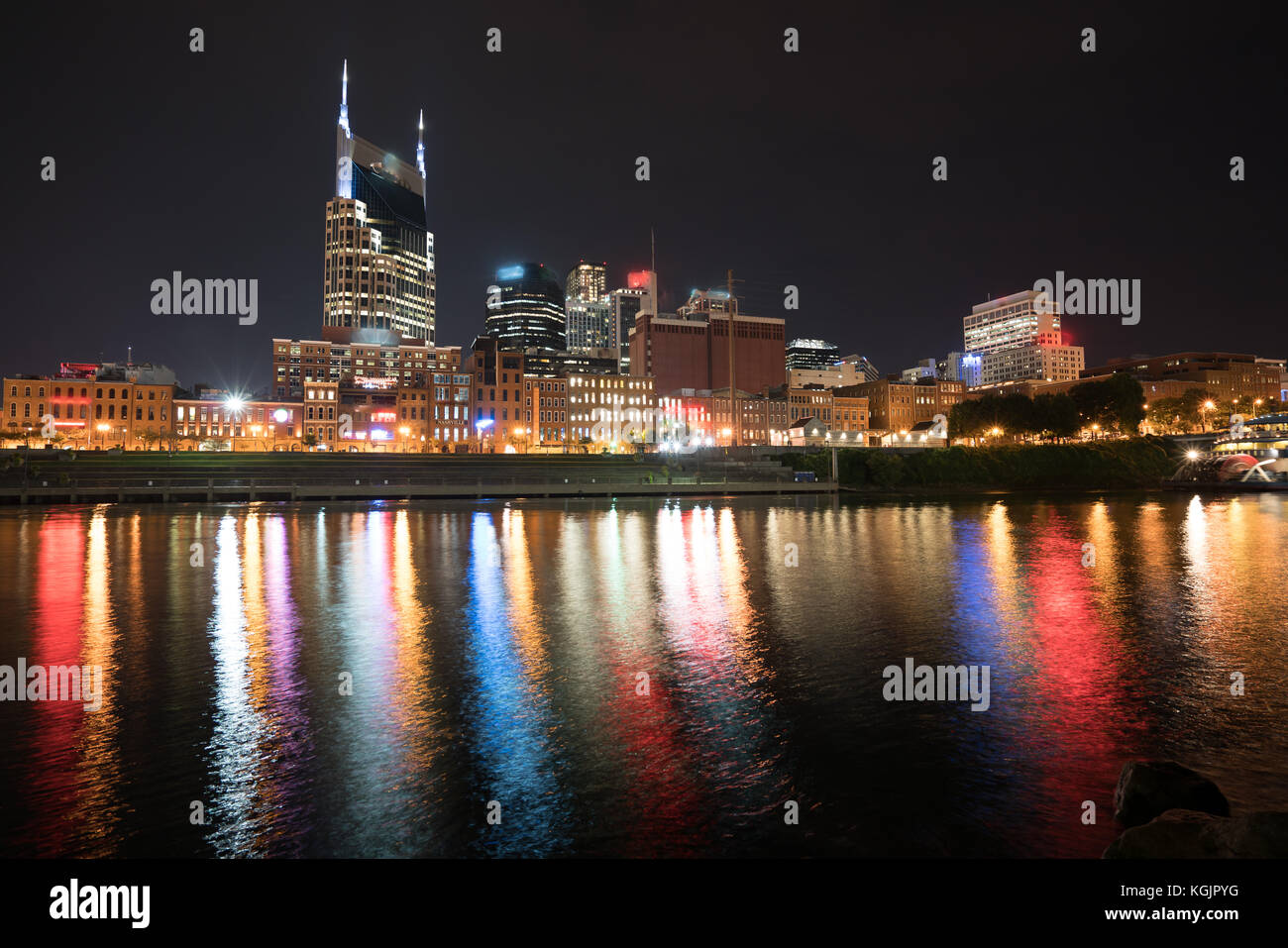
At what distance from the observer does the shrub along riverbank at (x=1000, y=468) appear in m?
86.9

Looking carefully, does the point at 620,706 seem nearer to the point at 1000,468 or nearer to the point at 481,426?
the point at 1000,468

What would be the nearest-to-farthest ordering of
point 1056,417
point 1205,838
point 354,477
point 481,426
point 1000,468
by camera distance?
point 1205,838 → point 354,477 → point 1000,468 → point 1056,417 → point 481,426

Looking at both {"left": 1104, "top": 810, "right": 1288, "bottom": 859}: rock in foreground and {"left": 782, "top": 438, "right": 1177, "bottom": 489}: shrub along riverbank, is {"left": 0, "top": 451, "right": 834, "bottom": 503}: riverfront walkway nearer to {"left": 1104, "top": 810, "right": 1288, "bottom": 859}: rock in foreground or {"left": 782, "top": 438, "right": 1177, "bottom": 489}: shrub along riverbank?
{"left": 782, "top": 438, "right": 1177, "bottom": 489}: shrub along riverbank

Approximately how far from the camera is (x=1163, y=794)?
614 centimetres

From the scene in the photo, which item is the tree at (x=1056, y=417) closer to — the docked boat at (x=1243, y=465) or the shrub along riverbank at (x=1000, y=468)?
the docked boat at (x=1243, y=465)

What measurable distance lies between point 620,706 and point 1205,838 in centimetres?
605

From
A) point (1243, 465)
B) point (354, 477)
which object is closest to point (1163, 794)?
point (354, 477)

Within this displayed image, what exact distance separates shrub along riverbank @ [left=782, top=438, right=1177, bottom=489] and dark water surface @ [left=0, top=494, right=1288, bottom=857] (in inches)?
2547

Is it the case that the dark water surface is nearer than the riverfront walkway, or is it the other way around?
the dark water surface

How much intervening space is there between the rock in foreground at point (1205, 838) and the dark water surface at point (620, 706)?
59 cm

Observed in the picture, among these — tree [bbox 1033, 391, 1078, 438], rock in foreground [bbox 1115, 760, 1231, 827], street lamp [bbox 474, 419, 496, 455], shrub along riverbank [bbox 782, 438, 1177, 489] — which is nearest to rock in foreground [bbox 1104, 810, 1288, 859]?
rock in foreground [bbox 1115, 760, 1231, 827]

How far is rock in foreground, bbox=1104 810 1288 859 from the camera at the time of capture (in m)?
4.78
